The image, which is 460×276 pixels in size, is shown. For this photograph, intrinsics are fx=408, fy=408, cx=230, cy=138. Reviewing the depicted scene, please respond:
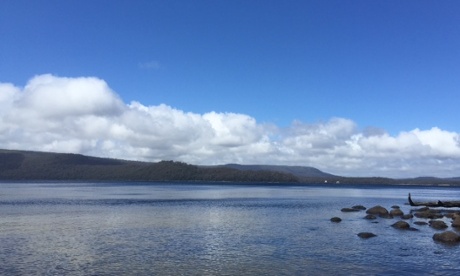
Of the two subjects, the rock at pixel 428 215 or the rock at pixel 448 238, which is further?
the rock at pixel 428 215

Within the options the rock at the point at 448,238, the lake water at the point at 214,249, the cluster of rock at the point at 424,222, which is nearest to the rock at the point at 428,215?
the cluster of rock at the point at 424,222

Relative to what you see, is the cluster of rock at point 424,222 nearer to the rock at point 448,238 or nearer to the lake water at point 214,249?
the rock at point 448,238

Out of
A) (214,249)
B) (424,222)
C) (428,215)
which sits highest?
(428,215)

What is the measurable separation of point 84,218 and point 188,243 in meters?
26.6

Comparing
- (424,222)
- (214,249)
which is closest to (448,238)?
(424,222)

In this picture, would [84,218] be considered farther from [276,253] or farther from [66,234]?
[276,253]

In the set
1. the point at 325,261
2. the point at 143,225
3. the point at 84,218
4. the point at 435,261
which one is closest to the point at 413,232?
the point at 435,261

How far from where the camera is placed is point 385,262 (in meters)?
31.8

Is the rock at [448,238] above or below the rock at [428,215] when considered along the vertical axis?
below

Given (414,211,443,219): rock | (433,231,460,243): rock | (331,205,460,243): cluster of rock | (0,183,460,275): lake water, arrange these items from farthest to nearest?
(414,211,443,219): rock < (331,205,460,243): cluster of rock < (433,231,460,243): rock < (0,183,460,275): lake water

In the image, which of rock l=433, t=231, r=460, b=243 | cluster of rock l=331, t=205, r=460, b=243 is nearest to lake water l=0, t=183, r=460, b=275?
rock l=433, t=231, r=460, b=243

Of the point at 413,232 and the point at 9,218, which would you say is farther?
the point at 9,218

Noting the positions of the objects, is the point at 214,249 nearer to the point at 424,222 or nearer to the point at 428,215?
the point at 424,222

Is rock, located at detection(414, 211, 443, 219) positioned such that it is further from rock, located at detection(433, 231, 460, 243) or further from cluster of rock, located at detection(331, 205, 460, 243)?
rock, located at detection(433, 231, 460, 243)
